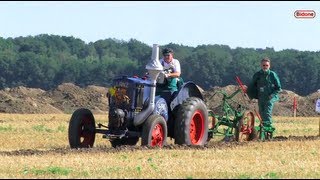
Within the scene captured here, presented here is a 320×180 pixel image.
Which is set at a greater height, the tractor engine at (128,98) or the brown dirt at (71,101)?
the tractor engine at (128,98)

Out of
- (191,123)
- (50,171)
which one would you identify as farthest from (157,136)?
(50,171)

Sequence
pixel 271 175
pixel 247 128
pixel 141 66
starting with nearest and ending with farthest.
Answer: pixel 271 175, pixel 247 128, pixel 141 66

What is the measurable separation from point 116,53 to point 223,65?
78.3 ft

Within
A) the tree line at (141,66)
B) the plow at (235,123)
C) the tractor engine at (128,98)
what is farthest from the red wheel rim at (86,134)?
the tree line at (141,66)

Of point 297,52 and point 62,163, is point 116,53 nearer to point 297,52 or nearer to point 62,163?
point 297,52

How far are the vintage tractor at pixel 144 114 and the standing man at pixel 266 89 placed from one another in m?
2.90

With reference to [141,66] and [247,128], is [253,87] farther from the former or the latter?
[141,66]

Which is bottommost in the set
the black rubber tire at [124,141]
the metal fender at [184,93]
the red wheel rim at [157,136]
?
the black rubber tire at [124,141]

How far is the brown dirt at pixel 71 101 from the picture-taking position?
2062 inches

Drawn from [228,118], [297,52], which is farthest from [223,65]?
[228,118]

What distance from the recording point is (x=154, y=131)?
18.5 meters

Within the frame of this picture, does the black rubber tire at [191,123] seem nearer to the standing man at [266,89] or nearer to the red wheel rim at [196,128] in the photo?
the red wheel rim at [196,128]

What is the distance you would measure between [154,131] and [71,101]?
133ft

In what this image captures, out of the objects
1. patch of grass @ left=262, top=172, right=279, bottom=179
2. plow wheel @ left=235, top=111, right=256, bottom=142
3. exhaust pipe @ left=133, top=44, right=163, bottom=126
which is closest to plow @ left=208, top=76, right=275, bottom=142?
plow wheel @ left=235, top=111, right=256, bottom=142
